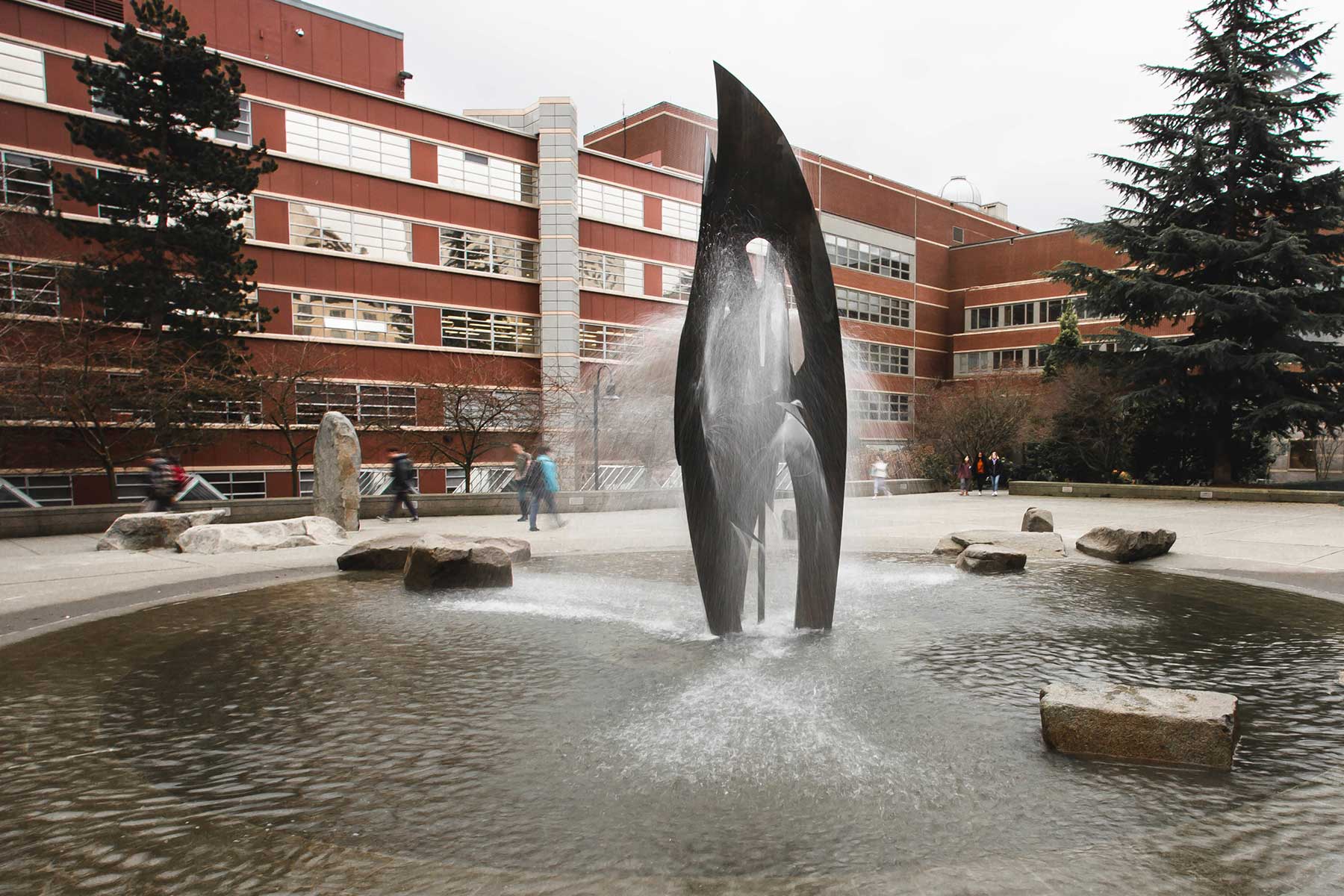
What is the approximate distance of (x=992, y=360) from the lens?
62562mm

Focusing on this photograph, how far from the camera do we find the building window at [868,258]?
189ft

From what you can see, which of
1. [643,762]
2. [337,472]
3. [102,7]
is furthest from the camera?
[102,7]

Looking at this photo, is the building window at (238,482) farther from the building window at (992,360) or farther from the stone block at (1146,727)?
the building window at (992,360)

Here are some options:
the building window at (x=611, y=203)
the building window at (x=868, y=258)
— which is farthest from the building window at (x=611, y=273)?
the building window at (x=868, y=258)

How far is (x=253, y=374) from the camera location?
27797 millimetres

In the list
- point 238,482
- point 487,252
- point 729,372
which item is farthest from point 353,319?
point 729,372

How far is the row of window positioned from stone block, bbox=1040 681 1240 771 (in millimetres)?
58035

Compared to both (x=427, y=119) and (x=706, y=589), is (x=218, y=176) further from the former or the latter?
(x=706, y=589)

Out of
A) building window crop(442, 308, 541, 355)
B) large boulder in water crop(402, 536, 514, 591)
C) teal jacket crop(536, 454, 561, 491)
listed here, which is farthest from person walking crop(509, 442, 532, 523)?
building window crop(442, 308, 541, 355)

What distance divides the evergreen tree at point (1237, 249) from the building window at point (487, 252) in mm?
24993

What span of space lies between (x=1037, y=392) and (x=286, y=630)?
36.2 meters

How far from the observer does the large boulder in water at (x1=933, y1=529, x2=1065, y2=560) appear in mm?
12242

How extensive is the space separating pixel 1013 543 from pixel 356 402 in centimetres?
2596

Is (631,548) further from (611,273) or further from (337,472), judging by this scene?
(611,273)
